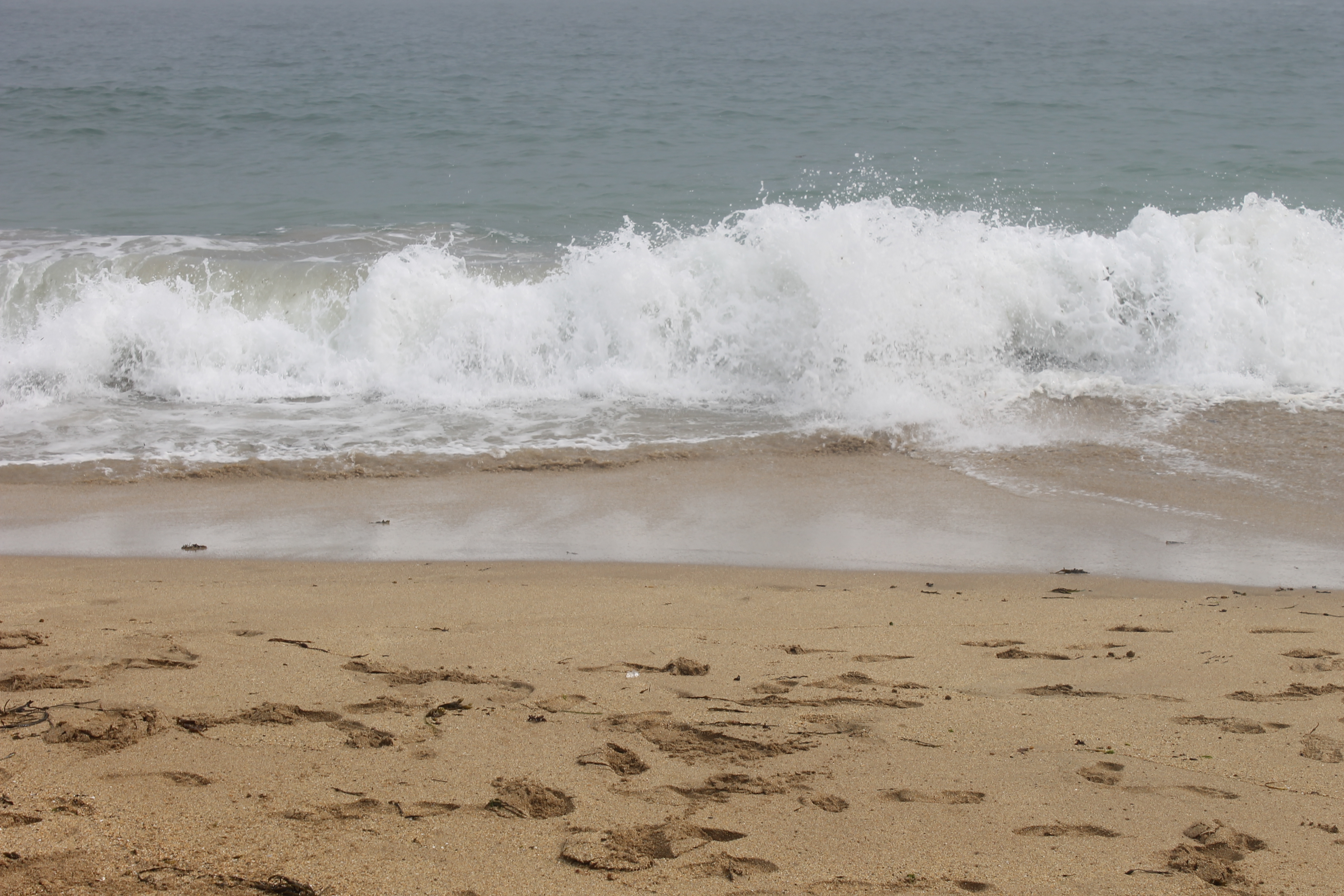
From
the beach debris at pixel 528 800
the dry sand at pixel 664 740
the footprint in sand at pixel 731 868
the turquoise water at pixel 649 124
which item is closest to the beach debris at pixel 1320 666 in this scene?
the dry sand at pixel 664 740

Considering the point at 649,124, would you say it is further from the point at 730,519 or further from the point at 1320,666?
the point at 1320,666

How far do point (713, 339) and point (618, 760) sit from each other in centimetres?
600

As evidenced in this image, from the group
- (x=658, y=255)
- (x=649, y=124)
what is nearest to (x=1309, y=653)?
(x=658, y=255)

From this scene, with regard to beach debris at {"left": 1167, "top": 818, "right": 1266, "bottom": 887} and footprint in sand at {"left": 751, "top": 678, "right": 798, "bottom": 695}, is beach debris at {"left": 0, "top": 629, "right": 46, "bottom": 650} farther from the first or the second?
beach debris at {"left": 1167, "top": 818, "right": 1266, "bottom": 887}

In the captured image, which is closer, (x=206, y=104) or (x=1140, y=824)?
(x=1140, y=824)

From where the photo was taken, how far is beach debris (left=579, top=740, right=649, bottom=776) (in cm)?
281

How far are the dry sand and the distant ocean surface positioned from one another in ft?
8.72

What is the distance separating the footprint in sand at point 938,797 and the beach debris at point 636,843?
0.47 metres

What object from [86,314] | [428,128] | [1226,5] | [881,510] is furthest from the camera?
[1226,5]

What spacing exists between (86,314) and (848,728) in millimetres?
7982

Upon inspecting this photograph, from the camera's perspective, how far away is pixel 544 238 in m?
12.1

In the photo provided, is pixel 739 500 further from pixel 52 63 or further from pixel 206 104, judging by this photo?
pixel 52 63

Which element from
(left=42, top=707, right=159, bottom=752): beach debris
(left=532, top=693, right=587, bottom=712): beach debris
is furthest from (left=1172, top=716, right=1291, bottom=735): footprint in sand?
(left=42, top=707, right=159, bottom=752): beach debris

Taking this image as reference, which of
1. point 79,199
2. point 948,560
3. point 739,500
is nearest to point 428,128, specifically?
point 79,199
